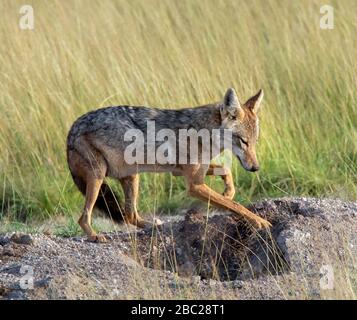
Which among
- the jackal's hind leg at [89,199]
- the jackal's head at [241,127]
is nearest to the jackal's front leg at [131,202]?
the jackal's hind leg at [89,199]

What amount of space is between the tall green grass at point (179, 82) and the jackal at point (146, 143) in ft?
4.88

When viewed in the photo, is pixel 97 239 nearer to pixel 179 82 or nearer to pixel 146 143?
pixel 146 143

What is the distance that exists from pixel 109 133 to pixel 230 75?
136 inches

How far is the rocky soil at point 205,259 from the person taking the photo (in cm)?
673

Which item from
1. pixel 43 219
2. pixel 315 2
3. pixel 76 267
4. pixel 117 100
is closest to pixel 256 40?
pixel 315 2

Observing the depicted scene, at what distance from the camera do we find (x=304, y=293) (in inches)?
262

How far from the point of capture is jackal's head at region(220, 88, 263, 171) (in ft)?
27.3

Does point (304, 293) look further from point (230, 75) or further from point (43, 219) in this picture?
point (230, 75)

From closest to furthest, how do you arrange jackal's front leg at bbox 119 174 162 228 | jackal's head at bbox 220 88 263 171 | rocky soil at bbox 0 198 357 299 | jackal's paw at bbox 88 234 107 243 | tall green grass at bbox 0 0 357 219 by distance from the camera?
rocky soil at bbox 0 198 357 299 < jackal's paw at bbox 88 234 107 243 < jackal's head at bbox 220 88 263 171 < jackal's front leg at bbox 119 174 162 228 < tall green grass at bbox 0 0 357 219

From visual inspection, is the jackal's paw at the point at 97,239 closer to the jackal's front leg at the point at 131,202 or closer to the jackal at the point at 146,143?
the jackal at the point at 146,143

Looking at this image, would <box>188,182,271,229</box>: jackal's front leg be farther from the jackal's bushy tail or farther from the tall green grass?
the tall green grass

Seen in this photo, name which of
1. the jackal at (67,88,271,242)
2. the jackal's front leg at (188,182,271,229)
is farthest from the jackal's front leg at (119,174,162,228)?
the jackal's front leg at (188,182,271,229)

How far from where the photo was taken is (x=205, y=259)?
26.3 feet

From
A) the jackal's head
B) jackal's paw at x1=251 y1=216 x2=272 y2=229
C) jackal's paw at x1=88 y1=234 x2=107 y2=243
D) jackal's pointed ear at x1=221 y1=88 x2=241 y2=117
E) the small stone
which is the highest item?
jackal's pointed ear at x1=221 y1=88 x2=241 y2=117
